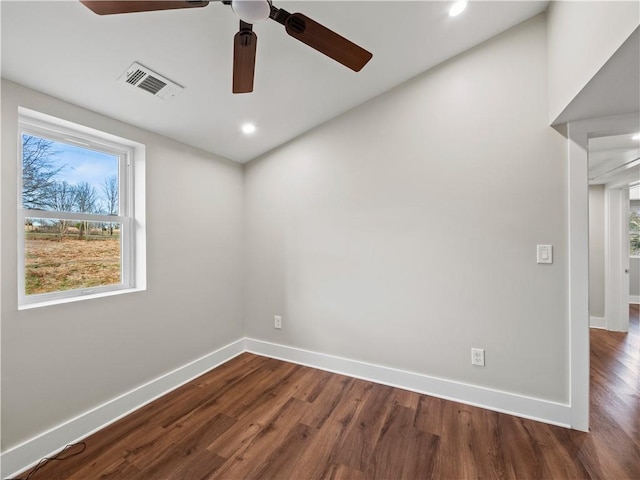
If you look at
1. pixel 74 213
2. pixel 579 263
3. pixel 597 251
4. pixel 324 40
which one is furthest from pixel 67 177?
pixel 597 251

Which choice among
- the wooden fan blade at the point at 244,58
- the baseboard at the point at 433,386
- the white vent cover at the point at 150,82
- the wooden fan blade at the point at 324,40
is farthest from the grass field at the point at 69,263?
the wooden fan blade at the point at 324,40

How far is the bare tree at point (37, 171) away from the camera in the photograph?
166 centimetres

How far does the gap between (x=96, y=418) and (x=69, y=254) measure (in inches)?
44.8

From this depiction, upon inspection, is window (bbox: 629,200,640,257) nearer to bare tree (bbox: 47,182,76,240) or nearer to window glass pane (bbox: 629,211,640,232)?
window glass pane (bbox: 629,211,640,232)

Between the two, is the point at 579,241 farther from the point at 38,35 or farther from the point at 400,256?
the point at 38,35

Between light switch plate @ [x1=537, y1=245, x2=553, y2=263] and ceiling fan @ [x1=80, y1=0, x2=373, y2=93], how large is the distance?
5.74ft

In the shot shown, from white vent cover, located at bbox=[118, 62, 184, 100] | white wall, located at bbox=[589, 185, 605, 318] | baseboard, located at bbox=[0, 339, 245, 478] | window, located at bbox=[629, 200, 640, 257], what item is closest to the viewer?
baseboard, located at bbox=[0, 339, 245, 478]

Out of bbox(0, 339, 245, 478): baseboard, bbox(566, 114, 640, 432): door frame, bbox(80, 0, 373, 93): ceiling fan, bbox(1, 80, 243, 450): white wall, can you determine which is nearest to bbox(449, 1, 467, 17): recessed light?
bbox(80, 0, 373, 93): ceiling fan

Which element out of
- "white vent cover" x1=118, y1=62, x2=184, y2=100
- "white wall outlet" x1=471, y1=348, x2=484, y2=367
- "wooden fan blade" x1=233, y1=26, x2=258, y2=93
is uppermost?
"white vent cover" x1=118, y1=62, x2=184, y2=100

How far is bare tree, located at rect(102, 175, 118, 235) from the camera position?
2078 millimetres

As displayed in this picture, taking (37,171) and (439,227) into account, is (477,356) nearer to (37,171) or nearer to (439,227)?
(439,227)

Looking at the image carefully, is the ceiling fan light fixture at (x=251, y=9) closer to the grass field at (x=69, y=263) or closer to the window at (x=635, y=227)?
the grass field at (x=69, y=263)

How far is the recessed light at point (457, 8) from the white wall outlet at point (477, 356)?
2371mm

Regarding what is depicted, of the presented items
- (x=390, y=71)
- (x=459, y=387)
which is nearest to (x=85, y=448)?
(x=459, y=387)
